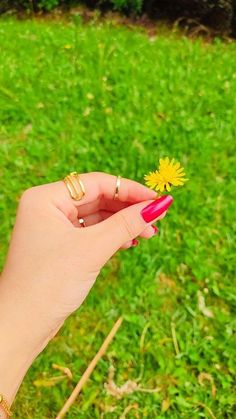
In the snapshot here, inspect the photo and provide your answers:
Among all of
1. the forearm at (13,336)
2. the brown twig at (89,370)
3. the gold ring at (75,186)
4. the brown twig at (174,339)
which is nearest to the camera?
the forearm at (13,336)

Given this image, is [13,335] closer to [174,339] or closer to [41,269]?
[41,269]

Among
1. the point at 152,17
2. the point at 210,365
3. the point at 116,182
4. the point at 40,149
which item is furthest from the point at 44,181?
the point at 152,17

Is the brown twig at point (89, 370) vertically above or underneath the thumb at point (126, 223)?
underneath

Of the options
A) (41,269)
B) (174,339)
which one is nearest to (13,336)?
(41,269)

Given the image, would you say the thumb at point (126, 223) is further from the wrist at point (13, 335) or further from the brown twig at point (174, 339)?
the brown twig at point (174, 339)

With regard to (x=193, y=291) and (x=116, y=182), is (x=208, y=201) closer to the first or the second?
(x=193, y=291)

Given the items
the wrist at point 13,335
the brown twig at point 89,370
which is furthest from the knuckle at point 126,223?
the brown twig at point 89,370
